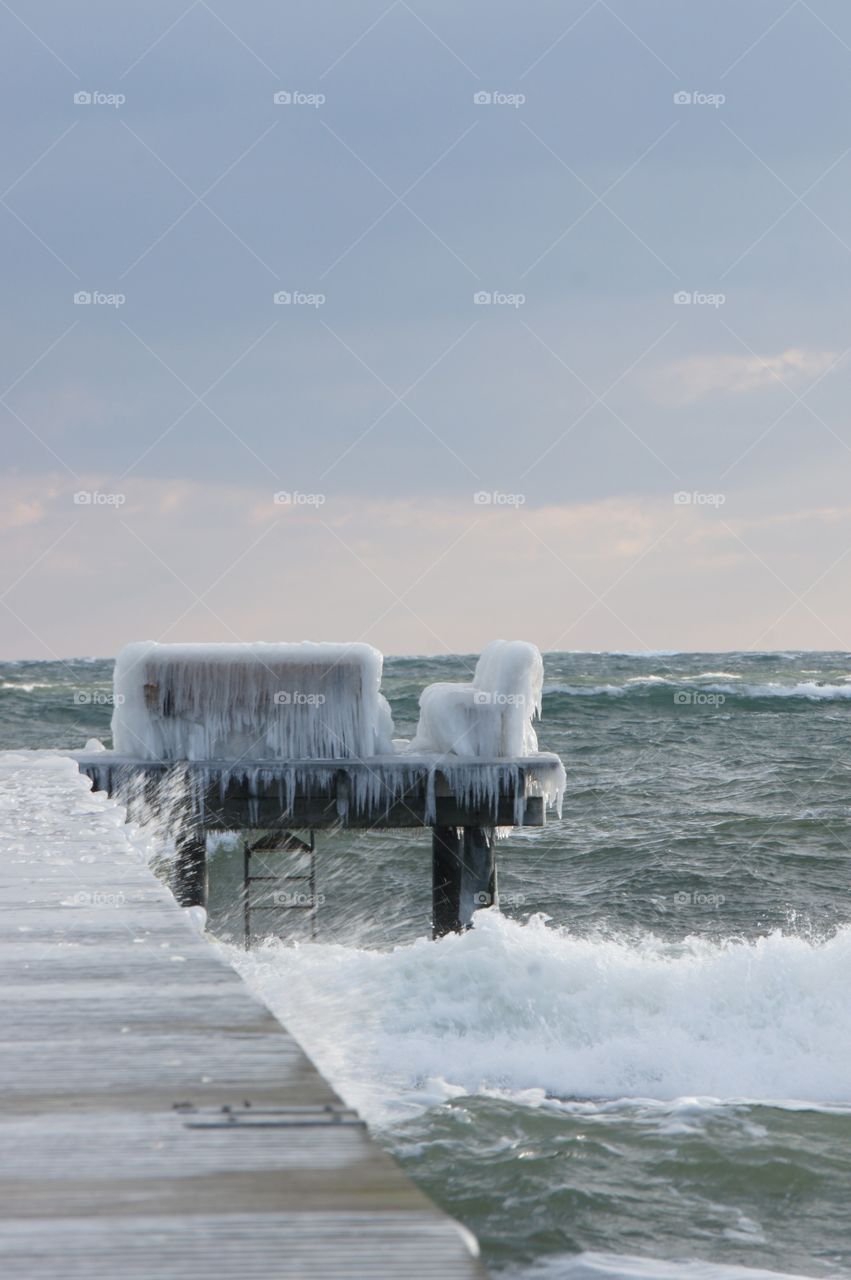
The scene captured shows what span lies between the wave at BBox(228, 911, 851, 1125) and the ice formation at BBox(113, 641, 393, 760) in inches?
114

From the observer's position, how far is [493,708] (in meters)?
17.0

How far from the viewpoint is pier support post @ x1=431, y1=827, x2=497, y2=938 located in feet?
58.4

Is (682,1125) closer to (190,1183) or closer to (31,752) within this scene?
(190,1183)

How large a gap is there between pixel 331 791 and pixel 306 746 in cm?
73

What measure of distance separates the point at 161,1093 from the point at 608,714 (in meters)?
53.7

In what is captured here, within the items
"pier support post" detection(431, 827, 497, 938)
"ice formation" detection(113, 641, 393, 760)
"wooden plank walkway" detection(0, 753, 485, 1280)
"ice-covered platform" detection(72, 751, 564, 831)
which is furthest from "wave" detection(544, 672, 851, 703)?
"wooden plank walkway" detection(0, 753, 485, 1280)

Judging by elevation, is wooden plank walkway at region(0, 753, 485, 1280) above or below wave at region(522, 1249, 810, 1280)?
above

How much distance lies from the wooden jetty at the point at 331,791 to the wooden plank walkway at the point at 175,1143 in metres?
9.46

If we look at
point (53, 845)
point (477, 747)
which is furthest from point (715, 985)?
point (53, 845)

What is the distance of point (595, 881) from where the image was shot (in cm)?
2753

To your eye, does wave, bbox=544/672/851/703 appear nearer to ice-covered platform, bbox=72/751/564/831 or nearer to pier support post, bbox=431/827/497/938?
pier support post, bbox=431/827/497/938

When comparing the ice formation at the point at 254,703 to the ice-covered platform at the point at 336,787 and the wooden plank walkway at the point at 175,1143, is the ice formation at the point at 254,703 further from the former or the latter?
the wooden plank walkway at the point at 175,1143

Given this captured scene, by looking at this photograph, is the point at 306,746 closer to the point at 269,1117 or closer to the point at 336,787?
the point at 336,787

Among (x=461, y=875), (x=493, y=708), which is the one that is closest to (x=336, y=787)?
(x=493, y=708)
